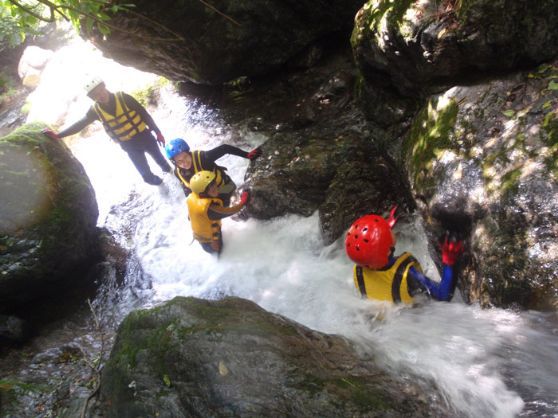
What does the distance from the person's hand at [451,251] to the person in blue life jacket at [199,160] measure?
3.69 metres

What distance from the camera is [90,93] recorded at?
282 inches

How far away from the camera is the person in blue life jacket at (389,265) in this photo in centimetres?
384

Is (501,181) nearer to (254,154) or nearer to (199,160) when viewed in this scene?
(254,154)

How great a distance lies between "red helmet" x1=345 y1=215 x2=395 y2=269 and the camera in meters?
3.86

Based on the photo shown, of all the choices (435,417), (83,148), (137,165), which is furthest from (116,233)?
(435,417)

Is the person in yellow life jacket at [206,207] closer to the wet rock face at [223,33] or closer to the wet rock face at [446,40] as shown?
the wet rock face at [446,40]

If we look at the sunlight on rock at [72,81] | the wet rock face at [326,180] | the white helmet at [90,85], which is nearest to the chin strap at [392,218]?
the wet rock face at [326,180]

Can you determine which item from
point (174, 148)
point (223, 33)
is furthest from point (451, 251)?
point (223, 33)

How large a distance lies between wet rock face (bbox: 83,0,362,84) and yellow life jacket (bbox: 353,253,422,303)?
Answer: 5.65 metres

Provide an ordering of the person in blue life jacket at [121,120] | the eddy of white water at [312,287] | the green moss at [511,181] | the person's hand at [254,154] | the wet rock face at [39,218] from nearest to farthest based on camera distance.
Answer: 1. the eddy of white water at [312,287]
2. the green moss at [511,181]
3. the wet rock face at [39,218]
4. the person's hand at [254,154]
5. the person in blue life jacket at [121,120]

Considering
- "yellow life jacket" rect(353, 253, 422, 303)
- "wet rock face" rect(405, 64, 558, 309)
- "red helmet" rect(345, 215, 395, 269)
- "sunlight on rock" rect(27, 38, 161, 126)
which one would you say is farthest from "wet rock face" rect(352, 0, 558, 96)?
"sunlight on rock" rect(27, 38, 161, 126)

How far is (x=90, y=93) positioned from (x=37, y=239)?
2864mm

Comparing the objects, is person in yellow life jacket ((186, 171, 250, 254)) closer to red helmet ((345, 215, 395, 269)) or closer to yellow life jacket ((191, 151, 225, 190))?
yellow life jacket ((191, 151, 225, 190))

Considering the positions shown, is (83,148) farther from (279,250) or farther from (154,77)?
(279,250)
